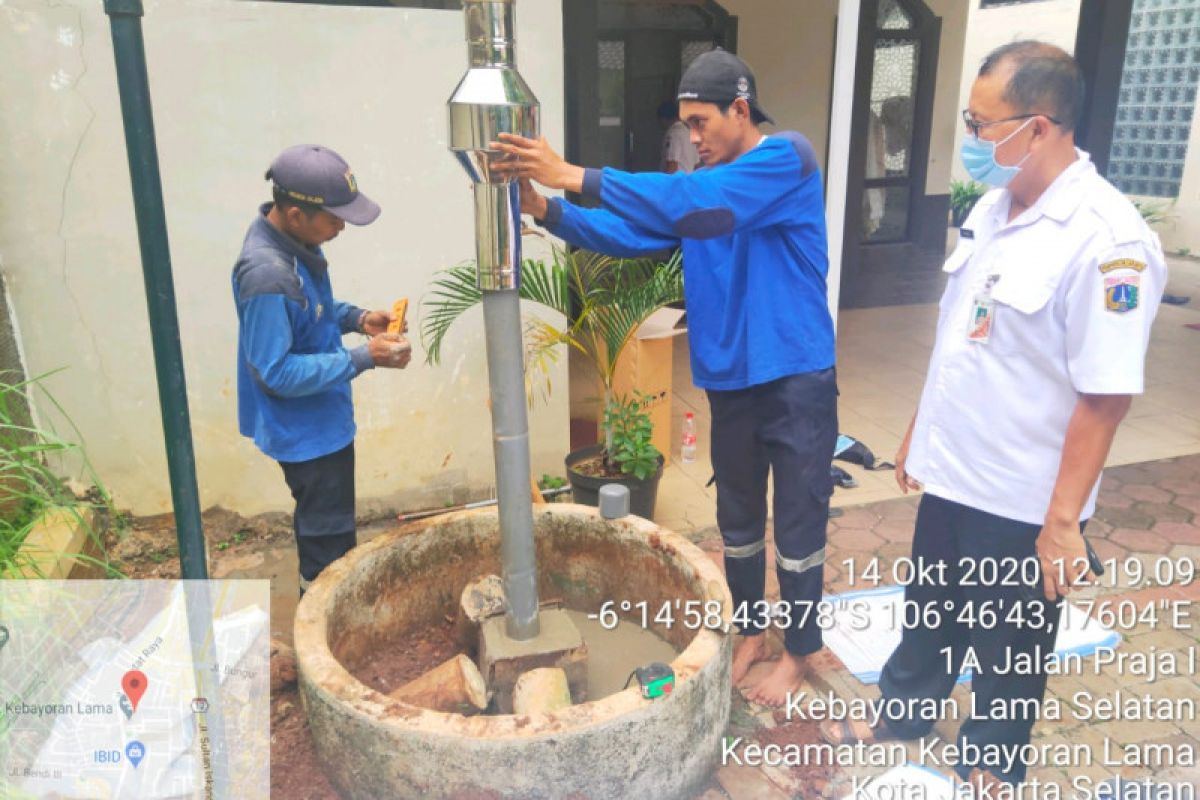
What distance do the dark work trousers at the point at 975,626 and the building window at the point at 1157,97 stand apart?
1075 cm

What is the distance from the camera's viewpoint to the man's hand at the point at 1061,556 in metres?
2.11

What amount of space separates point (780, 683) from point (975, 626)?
0.79m

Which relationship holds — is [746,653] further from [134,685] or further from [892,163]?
[892,163]

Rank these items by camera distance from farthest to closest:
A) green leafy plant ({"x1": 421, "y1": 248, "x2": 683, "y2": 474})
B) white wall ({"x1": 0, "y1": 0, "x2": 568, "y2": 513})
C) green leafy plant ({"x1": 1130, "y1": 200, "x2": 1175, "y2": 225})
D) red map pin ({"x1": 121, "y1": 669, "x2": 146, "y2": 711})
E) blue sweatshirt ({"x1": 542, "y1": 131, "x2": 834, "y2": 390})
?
1. green leafy plant ({"x1": 1130, "y1": 200, "x2": 1175, "y2": 225})
2. green leafy plant ({"x1": 421, "y1": 248, "x2": 683, "y2": 474})
3. white wall ({"x1": 0, "y1": 0, "x2": 568, "y2": 513})
4. blue sweatshirt ({"x1": 542, "y1": 131, "x2": 834, "y2": 390})
5. red map pin ({"x1": 121, "y1": 669, "x2": 146, "y2": 711})

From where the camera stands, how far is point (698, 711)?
2.40 m

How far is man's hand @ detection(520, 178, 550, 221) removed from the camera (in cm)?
247

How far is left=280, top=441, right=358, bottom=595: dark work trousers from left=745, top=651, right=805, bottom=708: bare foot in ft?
4.94

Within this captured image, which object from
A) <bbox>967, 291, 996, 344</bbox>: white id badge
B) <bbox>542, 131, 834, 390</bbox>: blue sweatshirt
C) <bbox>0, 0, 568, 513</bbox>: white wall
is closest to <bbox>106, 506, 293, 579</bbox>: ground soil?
<bbox>0, 0, 568, 513</bbox>: white wall

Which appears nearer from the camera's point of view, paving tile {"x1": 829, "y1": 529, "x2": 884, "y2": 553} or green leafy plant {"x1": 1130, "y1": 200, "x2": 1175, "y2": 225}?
paving tile {"x1": 829, "y1": 529, "x2": 884, "y2": 553}

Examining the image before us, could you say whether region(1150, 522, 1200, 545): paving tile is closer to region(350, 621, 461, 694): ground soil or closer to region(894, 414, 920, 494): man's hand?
region(894, 414, 920, 494): man's hand

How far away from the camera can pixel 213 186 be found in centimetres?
382

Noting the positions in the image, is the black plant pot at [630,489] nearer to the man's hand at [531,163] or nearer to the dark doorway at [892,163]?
the man's hand at [531,163]

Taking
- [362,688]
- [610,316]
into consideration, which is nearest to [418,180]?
[610,316]

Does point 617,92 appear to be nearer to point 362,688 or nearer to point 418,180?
point 418,180
